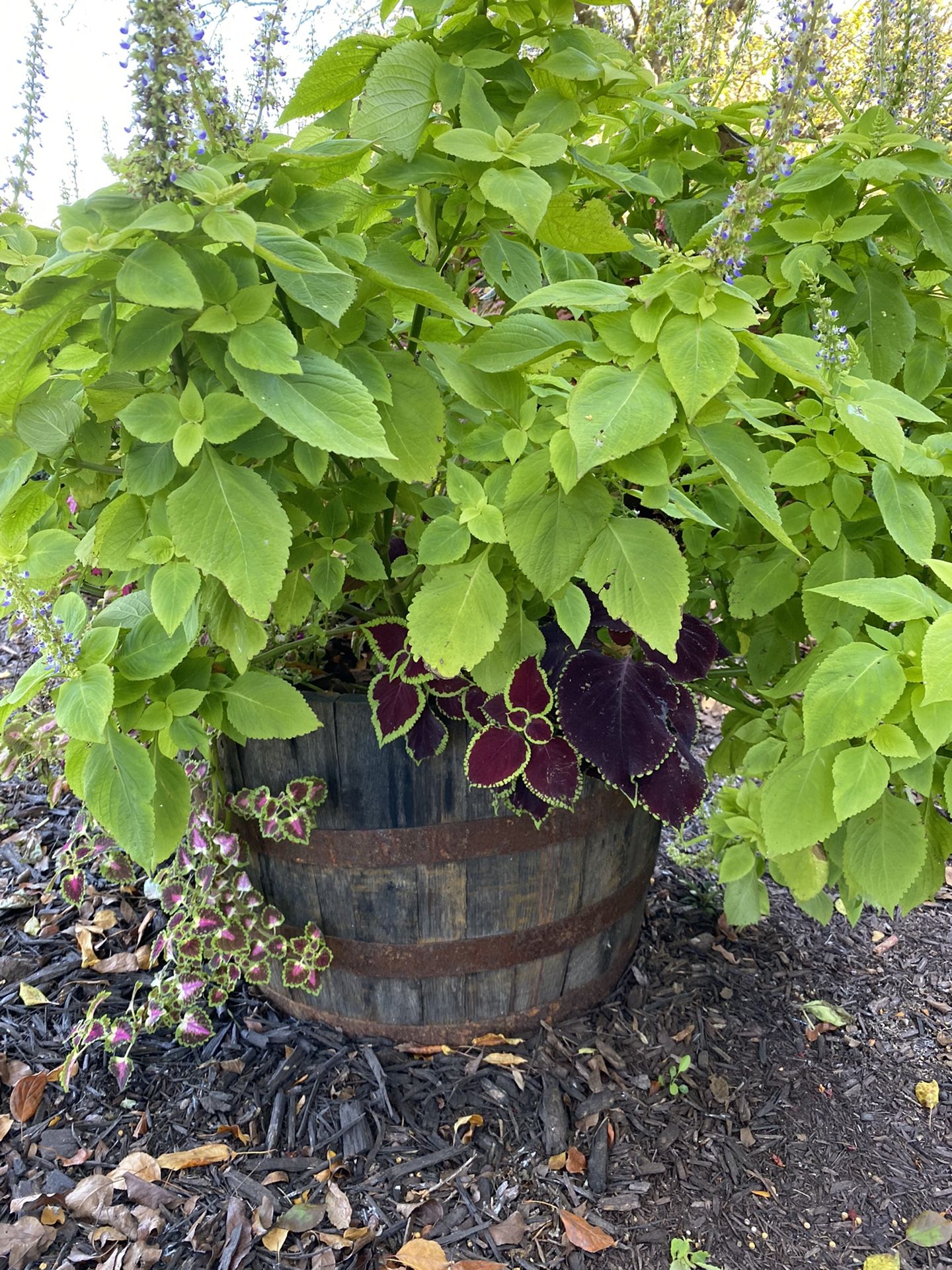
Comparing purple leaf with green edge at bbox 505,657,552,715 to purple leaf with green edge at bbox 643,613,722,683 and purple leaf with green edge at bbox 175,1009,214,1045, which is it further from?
purple leaf with green edge at bbox 175,1009,214,1045

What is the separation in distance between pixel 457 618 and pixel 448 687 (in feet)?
1.18

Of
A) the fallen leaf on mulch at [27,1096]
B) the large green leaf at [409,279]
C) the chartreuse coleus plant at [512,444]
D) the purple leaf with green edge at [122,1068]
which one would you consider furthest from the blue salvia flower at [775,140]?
the fallen leaf on mulch at [27,1096]

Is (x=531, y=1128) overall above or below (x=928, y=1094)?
above

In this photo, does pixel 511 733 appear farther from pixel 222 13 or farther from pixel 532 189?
pixel 222 13

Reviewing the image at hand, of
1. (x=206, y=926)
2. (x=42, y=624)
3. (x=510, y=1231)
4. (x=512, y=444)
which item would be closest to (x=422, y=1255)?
(x=510, y=1231)

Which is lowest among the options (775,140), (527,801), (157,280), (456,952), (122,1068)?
(122,1068)

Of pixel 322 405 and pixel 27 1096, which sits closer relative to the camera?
pixel 322 405

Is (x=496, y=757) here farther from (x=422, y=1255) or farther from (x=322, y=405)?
(x=422, y=1255)

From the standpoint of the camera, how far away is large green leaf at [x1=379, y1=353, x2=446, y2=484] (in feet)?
3.86

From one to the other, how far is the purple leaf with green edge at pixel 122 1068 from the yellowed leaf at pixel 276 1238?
0.43 m

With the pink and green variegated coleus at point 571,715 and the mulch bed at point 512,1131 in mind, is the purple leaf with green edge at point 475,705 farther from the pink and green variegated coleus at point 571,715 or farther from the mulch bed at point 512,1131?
the mulch bed at point 512,1131

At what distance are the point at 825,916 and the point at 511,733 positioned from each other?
704mm

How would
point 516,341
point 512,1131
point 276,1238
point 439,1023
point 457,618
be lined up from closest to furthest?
point 516,341 < point 457,618 < point 276,1238 < point 512,1131 < point 439,1023

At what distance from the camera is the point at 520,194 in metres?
1.01
